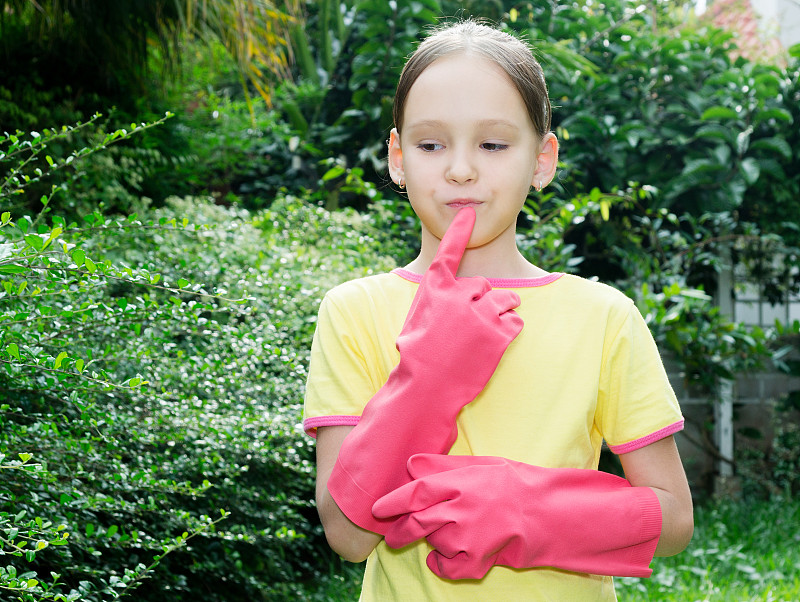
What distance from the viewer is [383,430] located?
92 cm

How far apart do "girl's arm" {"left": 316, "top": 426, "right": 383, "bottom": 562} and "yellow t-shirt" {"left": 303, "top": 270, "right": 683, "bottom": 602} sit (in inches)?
0.8

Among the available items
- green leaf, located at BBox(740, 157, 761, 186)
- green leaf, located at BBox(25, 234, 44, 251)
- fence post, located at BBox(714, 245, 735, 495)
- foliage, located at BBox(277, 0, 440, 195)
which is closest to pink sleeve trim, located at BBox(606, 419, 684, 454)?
green leaf, located at BBox(25, 234, 44, 251)

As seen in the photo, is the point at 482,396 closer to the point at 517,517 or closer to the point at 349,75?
the point at 517,517

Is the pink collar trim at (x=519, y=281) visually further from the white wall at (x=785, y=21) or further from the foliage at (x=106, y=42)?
the white wall at (x=785, y=21)

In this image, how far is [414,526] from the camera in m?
0.92

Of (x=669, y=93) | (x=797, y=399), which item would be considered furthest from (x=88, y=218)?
(x=797, y=399)

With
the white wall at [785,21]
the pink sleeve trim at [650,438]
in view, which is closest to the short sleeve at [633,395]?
the pink sleeve trim at [650,438]

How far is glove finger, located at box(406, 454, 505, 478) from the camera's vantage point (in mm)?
934

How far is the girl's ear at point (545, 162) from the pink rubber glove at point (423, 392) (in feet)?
0.87

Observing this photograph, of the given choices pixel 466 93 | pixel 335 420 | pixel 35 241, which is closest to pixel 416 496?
pixel 335 420

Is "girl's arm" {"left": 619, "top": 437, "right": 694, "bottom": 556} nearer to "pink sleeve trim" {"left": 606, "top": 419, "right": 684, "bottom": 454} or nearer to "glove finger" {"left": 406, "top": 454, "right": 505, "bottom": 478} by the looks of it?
"pink sleeve trim" {"left": 606, "top": 419, "right": 684, "bottom": 454}

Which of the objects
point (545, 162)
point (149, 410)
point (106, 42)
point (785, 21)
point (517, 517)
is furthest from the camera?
point (785, 21)

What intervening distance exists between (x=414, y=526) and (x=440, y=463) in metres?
0.08

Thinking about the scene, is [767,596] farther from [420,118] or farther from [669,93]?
[669,93]
